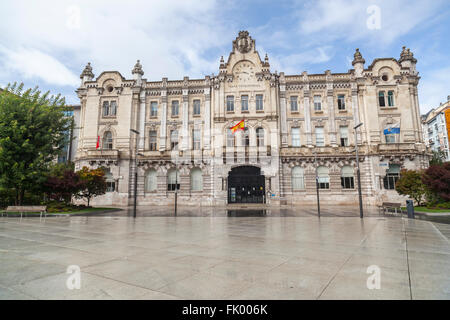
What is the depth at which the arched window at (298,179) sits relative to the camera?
34500mm

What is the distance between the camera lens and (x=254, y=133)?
35438mm

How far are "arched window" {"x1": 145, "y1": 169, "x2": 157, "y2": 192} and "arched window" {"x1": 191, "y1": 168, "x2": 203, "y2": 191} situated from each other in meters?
5.61

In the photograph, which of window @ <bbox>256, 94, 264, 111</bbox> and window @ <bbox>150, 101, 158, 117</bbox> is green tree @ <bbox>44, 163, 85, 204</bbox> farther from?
window @ <bbox>256, 94, 264, 111</bbox>

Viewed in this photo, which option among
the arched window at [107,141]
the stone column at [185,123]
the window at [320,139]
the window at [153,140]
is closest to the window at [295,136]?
the window at [320,139]

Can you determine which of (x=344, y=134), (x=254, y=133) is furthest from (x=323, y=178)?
(x=254, y=133)

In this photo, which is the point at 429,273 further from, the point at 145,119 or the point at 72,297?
the point at 145,119

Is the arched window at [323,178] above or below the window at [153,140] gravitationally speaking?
below

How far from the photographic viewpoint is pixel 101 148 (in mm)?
37531

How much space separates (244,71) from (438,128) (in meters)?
69.8

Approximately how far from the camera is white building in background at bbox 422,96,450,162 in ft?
224

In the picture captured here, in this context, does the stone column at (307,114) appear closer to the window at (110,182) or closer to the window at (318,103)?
the window at (318,103)

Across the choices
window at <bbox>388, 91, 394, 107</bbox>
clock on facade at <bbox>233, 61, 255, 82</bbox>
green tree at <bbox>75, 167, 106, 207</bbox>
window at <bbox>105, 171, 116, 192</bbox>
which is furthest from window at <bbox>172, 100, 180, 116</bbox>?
window at <bbox>388, 91, 394, 107</bbox>

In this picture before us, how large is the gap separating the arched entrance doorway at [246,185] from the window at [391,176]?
16.1 m
